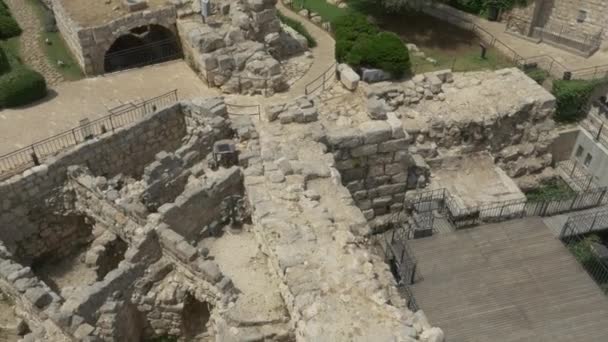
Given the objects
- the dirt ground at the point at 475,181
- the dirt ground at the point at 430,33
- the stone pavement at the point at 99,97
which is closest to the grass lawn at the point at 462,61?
the dirt ground at the point at 430,33

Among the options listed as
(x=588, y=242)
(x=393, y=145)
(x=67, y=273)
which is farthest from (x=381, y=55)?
(x=67, y=273)

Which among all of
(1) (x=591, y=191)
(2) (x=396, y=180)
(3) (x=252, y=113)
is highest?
(3) (x=252, y=113)

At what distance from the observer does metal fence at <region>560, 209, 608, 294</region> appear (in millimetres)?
16750

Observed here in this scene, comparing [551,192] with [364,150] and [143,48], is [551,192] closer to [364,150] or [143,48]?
[364,150]

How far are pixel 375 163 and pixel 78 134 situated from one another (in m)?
8.81

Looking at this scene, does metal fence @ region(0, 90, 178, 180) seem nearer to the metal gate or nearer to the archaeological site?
the archaeological site

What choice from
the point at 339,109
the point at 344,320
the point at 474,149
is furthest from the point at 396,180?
the point at 344,320

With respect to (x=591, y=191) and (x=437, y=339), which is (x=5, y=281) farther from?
(x=591, y=191)

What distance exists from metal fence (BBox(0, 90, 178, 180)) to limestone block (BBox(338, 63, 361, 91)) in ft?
18.6

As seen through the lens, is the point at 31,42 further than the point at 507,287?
Yes

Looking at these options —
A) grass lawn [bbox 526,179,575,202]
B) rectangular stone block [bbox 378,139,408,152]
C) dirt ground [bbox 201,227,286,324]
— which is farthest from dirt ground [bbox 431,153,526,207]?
dirt ground [bbox 201,227,286,324]

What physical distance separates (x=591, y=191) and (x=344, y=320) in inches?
495

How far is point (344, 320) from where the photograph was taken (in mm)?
10188

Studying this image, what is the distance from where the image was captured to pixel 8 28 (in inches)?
896
